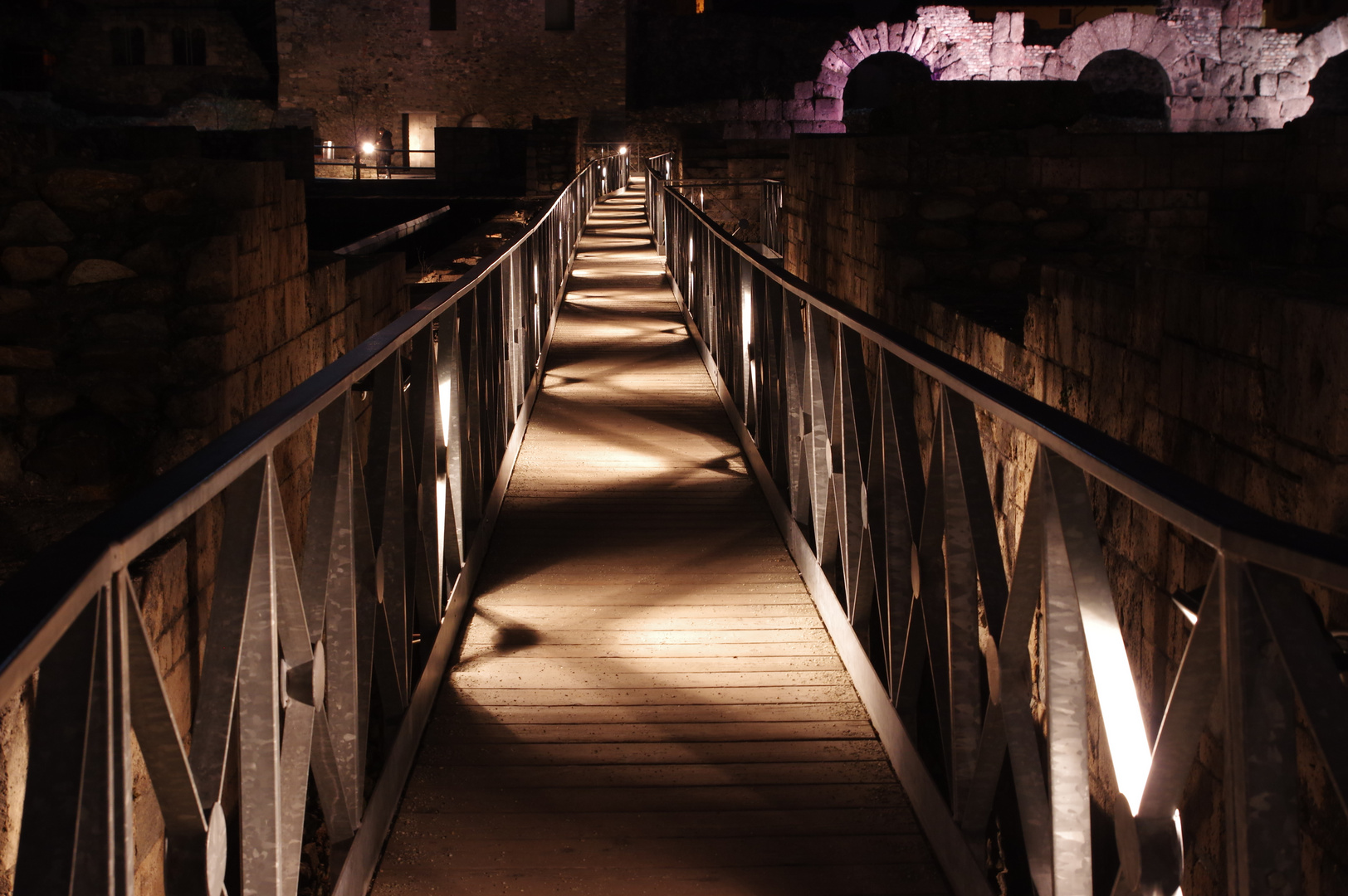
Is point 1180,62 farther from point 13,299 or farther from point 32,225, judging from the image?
point 13,299

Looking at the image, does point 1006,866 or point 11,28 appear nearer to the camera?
point 1006,866

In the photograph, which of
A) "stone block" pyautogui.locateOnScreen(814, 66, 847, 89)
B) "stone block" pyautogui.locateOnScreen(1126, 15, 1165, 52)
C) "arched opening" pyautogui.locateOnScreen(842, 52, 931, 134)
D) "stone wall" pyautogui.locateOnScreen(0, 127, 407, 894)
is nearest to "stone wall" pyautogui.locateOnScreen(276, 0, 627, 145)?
"arched opening" pyautogui.locateOnScreen(842, 52, 931, 134)

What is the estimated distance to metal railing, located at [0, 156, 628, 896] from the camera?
958mm

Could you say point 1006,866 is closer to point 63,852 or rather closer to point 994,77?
point 63,852

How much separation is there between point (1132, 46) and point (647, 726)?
2131 cm

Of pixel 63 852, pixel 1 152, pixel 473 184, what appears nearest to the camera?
pixel 63 852

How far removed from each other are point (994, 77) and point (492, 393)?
19216 millimetres

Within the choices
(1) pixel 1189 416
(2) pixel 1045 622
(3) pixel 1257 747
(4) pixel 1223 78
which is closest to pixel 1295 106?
(4) pixel 1223 78

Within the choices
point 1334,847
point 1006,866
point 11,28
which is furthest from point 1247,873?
point 11,28

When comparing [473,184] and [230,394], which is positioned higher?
[473,184]

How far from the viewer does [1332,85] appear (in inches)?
909

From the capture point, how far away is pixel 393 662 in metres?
2.44

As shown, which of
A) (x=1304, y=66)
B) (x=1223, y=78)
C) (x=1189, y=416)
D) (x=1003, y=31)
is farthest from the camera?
(x=1003, y=31)

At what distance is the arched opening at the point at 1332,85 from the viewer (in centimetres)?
2283
